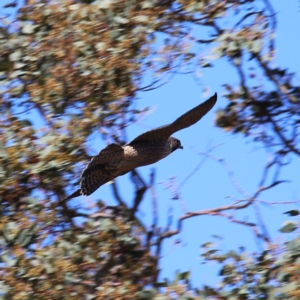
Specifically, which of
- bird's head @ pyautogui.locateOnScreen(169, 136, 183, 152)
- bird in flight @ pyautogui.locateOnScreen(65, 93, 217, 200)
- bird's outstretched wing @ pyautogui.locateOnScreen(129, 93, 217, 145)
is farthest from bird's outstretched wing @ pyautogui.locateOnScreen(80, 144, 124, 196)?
bird's head @ pyautogui.locateOnScreen(169, 136, 183, 152)

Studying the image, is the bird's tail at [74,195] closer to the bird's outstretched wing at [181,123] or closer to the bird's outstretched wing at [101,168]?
the bird's outstretched wing at [101,168]

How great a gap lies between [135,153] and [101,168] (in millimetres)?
397

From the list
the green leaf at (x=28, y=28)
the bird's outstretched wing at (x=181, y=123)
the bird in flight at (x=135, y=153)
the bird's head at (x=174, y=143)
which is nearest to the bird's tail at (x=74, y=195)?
the bird in flight at (x=135, y=153)

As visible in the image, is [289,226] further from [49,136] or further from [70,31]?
[70,31]

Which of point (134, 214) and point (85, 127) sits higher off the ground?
point (85, 127)

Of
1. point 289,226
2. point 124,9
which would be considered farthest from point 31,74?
point 289,226

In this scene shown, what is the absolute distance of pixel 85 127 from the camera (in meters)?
6.32

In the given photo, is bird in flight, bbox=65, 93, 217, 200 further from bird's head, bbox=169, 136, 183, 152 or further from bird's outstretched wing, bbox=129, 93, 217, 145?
bird's head, bbox=169, 136, 183, 152

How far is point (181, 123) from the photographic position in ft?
25.2

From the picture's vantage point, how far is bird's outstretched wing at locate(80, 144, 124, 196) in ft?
23.2

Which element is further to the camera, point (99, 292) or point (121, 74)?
point (121, 74)

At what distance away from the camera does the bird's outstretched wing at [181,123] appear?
7.50 m

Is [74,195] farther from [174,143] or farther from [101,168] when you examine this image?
[174,143]

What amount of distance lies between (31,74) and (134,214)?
3.47ft
